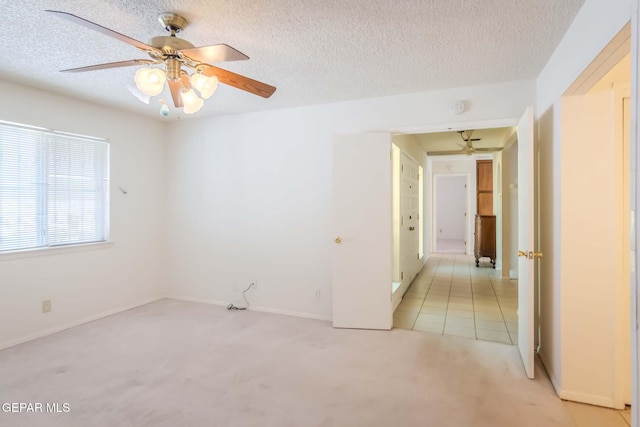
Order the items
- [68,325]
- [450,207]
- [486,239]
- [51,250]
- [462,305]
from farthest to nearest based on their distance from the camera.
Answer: [450,207] → [486,239] → [462,305] → [68,325] → [51,250]

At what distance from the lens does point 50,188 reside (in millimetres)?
3410

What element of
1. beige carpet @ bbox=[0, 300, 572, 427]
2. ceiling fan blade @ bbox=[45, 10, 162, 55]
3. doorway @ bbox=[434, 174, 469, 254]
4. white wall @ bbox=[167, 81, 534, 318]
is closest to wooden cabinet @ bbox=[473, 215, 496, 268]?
doorway @ bbox=[434, 174, 469, 254]

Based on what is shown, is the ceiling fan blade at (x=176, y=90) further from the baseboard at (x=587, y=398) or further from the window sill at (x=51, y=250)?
the baseboard at (x=587, y=398)

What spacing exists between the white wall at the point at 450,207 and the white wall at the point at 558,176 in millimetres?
8826

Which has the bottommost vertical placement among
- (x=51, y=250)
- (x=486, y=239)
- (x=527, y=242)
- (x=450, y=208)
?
(x=486, y=239)

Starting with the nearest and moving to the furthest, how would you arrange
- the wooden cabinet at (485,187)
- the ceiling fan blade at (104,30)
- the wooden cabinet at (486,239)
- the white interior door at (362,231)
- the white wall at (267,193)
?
the ceiling fan blade at (104,30) < the white interior door at (362,231) < the white wall at (267,193) < the wooden cabinet at (486,239) < the wooden cabinet at (485,187)

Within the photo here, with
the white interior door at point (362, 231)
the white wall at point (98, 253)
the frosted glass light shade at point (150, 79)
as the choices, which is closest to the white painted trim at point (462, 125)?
the white interior door at point (362, 231)

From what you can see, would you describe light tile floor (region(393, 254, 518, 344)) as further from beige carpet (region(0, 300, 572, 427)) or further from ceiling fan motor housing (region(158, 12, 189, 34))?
ceiling fan motor housing (region(158, 12, 189, 34))

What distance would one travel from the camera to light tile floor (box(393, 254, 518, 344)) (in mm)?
3428

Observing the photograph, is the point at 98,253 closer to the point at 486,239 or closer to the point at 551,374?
the point at 551,374

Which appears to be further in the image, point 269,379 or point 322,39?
point 269,379

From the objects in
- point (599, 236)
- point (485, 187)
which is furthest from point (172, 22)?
point (485, 187)

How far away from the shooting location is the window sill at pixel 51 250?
308 cm

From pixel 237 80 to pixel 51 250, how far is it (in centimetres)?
277
